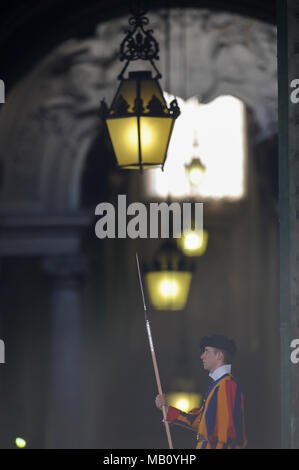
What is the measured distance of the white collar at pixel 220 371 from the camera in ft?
15.9

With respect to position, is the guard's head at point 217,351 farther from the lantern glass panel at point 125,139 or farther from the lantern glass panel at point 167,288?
the lantern glass panel at point 167,288

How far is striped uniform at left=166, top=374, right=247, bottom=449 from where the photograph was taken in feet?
15.3

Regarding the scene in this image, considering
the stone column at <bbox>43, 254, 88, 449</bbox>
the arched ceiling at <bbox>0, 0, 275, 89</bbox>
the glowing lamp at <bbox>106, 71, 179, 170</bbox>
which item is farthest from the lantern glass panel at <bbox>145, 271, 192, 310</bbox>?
the stone column at <bbox>43, 254, 88, 449</bbox>

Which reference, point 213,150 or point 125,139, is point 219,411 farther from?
point 213,150

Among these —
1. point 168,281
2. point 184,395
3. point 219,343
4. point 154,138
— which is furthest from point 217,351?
point 184,395

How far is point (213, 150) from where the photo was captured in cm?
2373

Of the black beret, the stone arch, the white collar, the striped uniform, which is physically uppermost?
the stone arch

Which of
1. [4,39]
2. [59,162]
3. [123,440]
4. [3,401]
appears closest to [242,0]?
[4,39]

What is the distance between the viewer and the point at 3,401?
13.9 meters

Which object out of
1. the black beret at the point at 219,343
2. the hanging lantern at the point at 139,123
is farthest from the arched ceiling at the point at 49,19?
the black beret at the point at 219,343

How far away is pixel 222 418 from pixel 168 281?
305 centimetres

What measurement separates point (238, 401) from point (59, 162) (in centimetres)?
928

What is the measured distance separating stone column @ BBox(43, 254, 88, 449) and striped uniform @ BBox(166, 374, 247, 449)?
7787 mm

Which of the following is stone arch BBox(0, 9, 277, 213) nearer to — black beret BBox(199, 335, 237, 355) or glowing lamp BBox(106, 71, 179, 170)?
glowing lamp BBox(106, 71, 179, 170)
